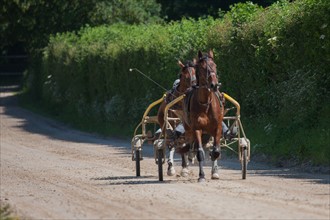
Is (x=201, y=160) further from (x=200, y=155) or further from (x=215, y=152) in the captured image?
(x=215, y=152)

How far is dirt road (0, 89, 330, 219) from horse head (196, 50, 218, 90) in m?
1.61

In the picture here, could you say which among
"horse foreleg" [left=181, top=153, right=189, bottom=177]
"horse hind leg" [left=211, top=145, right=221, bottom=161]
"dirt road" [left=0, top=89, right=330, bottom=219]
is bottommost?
"dirt road" [left=0, top=89, right=330, bottom=219]

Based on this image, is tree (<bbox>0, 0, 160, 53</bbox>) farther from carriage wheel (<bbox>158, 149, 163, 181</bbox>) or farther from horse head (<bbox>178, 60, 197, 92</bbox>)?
carriage wheel (<bbox>158, 149, 163, 181</bbox>)

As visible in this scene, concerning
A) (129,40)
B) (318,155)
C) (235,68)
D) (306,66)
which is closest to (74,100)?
(129,40)

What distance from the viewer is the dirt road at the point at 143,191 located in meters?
13.4

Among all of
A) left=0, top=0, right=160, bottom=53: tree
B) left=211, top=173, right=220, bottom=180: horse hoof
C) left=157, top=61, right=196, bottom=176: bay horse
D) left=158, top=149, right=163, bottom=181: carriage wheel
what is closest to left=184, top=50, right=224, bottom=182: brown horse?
left=211, top=173, right=220, bottom=180: horse hoof

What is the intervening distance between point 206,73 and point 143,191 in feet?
8.10

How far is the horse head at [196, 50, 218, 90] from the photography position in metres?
17.6

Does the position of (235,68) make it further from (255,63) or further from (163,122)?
(163,122)

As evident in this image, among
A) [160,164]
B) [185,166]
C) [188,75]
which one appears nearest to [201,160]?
[160,164]

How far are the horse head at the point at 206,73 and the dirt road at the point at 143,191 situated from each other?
5.30 feet

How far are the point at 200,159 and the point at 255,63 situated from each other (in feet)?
30.5

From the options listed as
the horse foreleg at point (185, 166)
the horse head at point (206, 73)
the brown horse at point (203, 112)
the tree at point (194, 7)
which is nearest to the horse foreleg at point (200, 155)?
the brown horse at point (203, 112)

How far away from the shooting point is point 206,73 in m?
17.7
